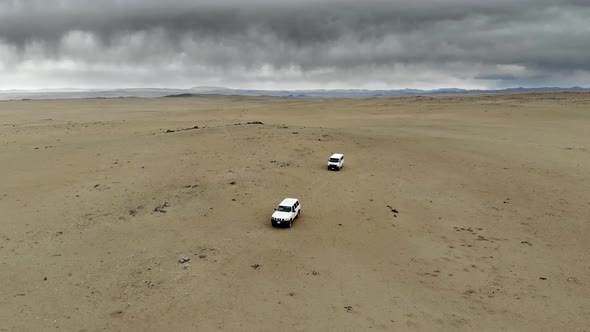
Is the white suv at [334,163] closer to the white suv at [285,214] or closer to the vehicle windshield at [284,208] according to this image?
the white suv at [285,214]

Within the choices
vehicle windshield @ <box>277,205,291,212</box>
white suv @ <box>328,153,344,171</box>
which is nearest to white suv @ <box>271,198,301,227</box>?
vehicle windshield @ <box>277,205,291,212</box>

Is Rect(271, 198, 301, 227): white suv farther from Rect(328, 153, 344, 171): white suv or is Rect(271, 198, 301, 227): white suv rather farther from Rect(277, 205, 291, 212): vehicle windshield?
Rect(328, 153, 344, 171): white suv

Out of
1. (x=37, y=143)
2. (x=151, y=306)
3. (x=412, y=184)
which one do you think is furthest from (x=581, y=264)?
(x=37, y=143)

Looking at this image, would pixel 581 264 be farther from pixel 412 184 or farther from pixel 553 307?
pixel 412 184

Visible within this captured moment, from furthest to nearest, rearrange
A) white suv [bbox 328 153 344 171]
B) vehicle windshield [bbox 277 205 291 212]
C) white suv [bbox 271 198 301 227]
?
white suv [bbox 328 153 344 171]
vehicle windshield [bbox 277 205 291 212]
white suv [bbox 271 198 301 227]

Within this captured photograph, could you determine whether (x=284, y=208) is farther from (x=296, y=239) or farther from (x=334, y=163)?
(x=334, y=163)

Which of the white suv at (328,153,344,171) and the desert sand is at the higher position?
the white suv at (328,153,344,171)

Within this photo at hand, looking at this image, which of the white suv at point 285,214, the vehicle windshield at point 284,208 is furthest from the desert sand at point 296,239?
the vehicle windshield at point 284,208

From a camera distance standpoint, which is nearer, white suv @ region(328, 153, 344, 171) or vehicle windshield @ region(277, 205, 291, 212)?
vehicle windshield @ region(277, 205, 291, 212)

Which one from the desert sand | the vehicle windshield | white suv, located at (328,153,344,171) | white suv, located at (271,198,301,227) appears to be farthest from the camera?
white suv, located at (328,153,344,171)
